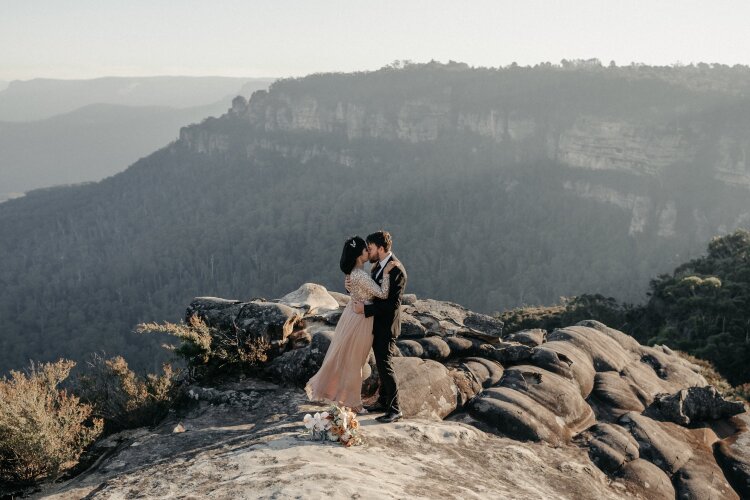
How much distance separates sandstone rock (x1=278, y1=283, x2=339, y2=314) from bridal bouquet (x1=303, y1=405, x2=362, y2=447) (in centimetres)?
502

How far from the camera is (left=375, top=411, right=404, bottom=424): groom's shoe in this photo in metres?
7.98

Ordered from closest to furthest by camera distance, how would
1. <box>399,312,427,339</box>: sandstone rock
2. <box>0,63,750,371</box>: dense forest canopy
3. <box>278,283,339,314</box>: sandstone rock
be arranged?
<box>399,312,427,339</box>: sandstone rock < <box>278,283,339,314</box>: sandstone rock < <box>0,63,750,371</box>: dense forest canopy

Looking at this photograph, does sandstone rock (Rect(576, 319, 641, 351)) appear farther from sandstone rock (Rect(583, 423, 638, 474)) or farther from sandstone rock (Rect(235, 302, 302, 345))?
sandstone rock (Rect(235, 302, 302, 345))

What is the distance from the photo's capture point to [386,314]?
7910mm

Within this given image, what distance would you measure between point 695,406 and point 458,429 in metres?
5.47

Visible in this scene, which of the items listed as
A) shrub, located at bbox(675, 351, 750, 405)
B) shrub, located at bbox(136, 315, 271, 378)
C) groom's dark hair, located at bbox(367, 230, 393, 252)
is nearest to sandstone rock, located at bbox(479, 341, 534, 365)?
shrub, located at bbox(136, 315, 271, 378)

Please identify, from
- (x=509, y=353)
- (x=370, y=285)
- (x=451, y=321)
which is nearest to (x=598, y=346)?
(x=509, y=353)

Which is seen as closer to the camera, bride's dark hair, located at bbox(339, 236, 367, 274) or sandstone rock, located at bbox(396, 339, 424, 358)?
bride's dark hair, located at bbox(339, 236, 367, 274)

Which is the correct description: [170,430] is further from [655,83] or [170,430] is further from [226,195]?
[226,195]

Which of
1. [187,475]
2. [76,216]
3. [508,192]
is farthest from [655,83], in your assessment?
[76,216]

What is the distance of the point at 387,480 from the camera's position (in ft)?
20.0

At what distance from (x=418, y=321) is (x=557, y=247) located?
82174mm

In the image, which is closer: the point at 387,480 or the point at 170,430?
the point at 387,480

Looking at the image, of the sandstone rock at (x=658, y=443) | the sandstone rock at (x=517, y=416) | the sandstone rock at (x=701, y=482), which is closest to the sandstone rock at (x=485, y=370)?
the sandstone rock at (x=517, y=416)
